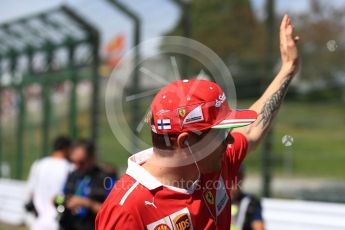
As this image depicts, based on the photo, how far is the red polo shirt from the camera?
8.70ft

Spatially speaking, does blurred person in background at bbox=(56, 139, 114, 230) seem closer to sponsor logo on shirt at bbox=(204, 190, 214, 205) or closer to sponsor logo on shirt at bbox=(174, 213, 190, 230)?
sponsor logo on shirt at bbox=(204, 190, 214, 205)

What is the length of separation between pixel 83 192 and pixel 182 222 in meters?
4.07

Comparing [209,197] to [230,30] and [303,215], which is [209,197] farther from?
[230,30]

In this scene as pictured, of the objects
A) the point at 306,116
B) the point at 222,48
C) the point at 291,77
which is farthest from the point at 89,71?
the point at 291,77

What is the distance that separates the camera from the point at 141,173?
2.79 meters

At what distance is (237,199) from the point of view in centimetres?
565

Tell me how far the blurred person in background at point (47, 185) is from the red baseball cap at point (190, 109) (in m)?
5.14

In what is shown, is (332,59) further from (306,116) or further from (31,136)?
(31,136)

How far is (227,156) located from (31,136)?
37.8ft

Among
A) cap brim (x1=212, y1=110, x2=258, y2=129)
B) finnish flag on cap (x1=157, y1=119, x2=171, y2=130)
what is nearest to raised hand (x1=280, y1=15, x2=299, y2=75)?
cap brim (x1=212, y1=110, x2=258, y2=129)

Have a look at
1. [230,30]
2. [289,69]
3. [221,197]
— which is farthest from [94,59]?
[221,197]

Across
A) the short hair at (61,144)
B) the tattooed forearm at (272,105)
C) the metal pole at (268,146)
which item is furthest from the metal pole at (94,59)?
the tattooed forearm at (272,105)

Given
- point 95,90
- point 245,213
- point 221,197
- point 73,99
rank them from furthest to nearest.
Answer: point 73,99
point 95,90
point 245,213
point 221,197

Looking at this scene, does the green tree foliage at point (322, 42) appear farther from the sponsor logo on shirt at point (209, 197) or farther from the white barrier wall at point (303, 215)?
the sponsor logo on shirt at point (209, 197)
